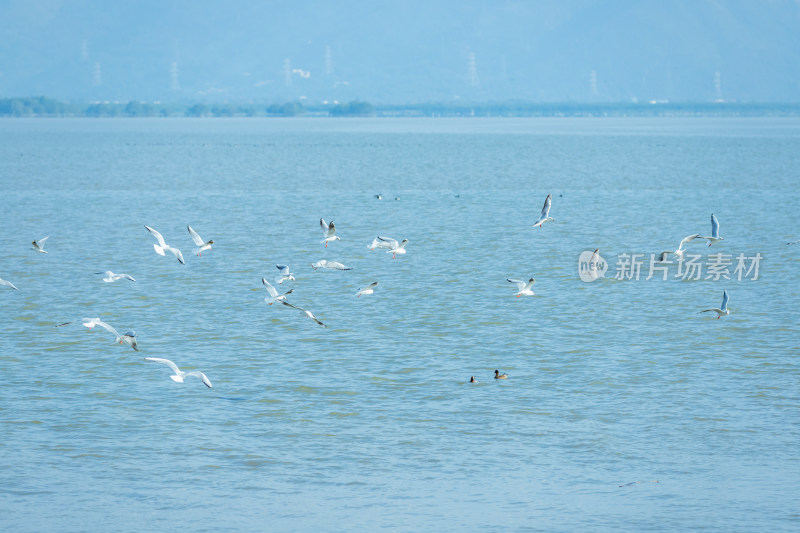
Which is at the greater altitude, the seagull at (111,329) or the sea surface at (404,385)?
the seagull at (111,329)

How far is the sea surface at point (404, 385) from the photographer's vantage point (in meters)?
16.8

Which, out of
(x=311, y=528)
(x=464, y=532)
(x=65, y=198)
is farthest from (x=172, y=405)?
(x=65, y=198)

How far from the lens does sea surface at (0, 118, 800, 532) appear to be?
16797mm

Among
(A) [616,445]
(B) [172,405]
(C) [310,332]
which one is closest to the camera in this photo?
(A) [616,445]

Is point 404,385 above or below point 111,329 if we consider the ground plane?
below

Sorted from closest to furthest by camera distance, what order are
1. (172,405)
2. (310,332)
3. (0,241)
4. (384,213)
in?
(172,405)
(310,332)
(0,241)
(384,213)

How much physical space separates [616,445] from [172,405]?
8.48 metres

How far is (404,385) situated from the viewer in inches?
901

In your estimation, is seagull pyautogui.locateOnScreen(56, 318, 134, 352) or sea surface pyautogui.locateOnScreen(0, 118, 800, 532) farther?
seagull pyautogui.locateOnScreen(56, 318, 134, 352)

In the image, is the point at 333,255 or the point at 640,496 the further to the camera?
the point at 333,255

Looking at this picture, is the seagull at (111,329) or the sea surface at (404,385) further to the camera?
the seagull at (111,329)

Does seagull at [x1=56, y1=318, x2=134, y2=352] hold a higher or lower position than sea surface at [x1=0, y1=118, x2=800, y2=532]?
higher

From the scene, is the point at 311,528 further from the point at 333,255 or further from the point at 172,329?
the point at 333,255

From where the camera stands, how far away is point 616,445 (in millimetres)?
19141
